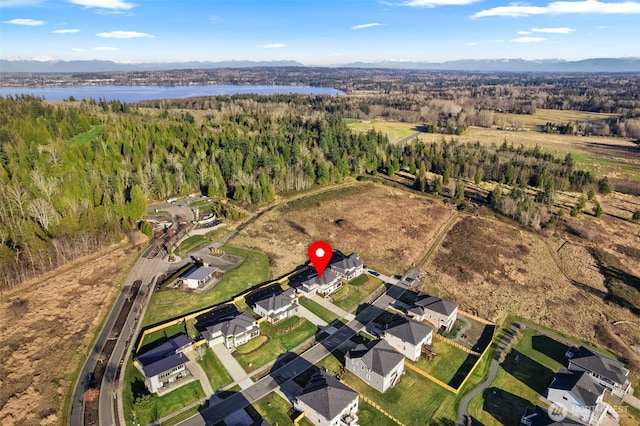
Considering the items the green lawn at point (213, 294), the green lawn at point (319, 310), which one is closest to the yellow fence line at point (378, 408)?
the green lawn at point (319, 310)

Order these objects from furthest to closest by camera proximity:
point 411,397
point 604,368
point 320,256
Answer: point 320,256, point 604,368, point 411,397

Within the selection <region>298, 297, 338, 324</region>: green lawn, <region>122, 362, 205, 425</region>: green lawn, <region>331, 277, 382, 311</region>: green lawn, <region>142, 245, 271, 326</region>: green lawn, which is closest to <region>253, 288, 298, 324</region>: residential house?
<region>298, 297, 338, 324</region>: green lawn

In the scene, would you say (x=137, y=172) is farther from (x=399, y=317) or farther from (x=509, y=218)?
Result: (x=509, y=218)

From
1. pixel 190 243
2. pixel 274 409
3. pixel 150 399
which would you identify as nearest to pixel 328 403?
pixel 274 409

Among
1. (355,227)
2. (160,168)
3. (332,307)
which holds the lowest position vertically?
(332,307)

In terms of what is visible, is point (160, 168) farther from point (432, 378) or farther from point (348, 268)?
point (432, 378)

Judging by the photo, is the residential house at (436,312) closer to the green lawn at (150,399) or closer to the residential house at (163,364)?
the green lawn at (150,399)

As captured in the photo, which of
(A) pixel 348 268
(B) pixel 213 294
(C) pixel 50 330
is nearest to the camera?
(C) pixel 50 330
